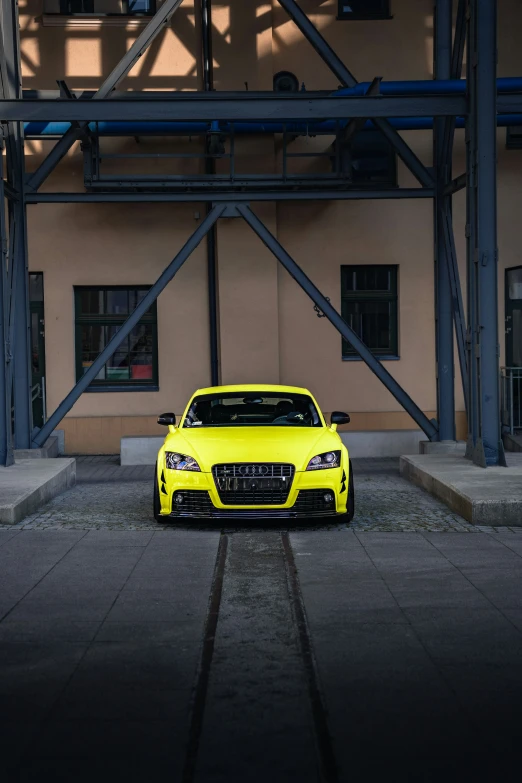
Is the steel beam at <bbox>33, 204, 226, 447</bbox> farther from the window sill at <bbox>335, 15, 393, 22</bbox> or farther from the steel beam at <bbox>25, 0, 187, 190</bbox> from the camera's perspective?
the window sill at <bbox>335, 15, 393, 22</bbox>

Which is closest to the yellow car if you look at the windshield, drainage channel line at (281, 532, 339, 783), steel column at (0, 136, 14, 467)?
the windshield

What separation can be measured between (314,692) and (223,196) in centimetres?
1252

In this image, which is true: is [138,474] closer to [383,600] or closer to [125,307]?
[125,307]

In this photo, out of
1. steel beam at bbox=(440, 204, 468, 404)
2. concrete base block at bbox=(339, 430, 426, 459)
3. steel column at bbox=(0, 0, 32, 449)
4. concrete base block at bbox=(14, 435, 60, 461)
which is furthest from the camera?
concrete base block at bbox=(339, 430, 426, 459)

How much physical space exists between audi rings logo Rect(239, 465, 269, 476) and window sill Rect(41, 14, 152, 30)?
40.9 feet

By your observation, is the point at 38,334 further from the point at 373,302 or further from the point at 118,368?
the point at 373,302

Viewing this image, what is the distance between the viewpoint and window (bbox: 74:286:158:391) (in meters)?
20.8

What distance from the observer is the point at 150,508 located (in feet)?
41.5

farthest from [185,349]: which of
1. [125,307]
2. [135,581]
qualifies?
[135,581]

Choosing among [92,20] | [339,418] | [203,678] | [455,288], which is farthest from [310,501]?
[92,20]

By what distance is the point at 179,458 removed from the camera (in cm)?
1073

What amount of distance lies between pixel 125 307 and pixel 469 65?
8.86 meters

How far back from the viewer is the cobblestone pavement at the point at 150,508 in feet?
36.3

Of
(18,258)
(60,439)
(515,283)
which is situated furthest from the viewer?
(515,283)
